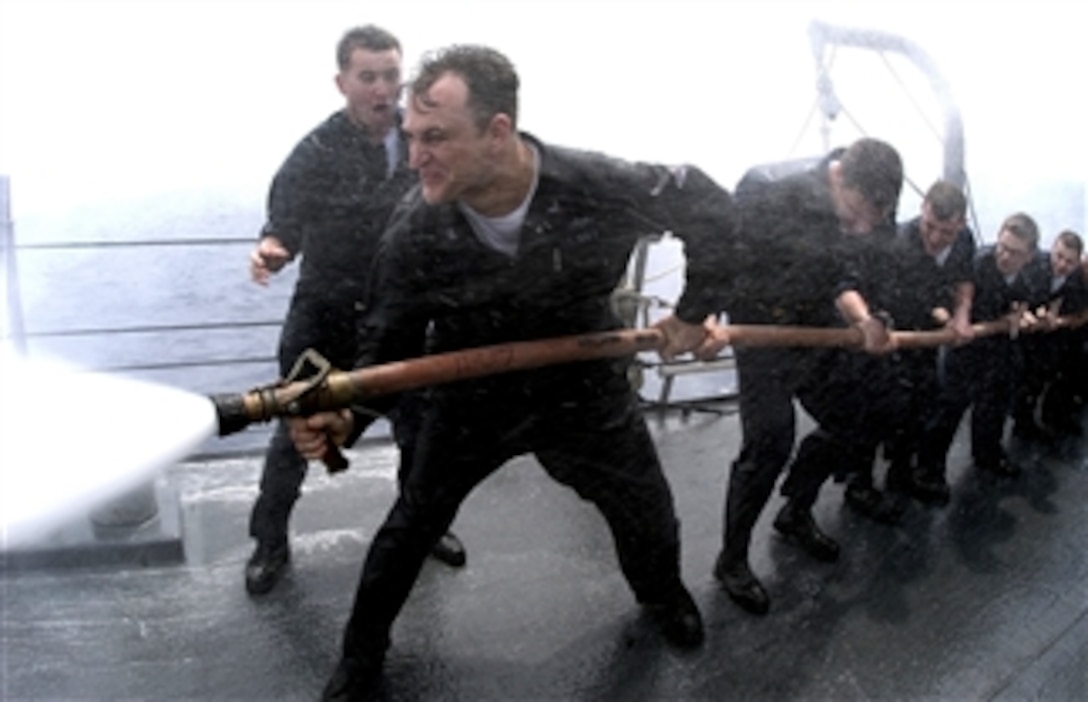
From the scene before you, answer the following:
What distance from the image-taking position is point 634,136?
114ft

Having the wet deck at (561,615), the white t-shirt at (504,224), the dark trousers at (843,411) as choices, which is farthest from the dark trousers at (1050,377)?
the white t-shirt at (504,224)

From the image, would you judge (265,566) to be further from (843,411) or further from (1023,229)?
(1023,229)

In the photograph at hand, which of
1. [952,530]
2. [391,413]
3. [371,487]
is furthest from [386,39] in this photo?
[952,530]

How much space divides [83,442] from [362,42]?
1.40m

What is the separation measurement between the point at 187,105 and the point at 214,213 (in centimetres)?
1105

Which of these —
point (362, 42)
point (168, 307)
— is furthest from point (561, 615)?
point (168, 307)

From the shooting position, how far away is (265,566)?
312 cm

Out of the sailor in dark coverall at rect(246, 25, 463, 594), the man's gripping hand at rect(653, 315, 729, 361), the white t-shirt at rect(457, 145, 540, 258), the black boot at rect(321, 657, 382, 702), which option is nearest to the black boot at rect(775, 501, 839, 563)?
the man's gripping hand at rect(653, 315, 729, 361)

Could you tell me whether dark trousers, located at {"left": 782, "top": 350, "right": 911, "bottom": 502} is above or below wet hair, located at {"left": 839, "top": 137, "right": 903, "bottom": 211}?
below

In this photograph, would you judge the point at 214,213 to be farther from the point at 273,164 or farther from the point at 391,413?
the point at 391,413

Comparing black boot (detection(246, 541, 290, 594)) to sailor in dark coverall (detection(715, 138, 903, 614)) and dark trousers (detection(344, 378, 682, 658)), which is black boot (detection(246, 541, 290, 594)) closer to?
dark trousers (detection(344, 378, 682, 658))

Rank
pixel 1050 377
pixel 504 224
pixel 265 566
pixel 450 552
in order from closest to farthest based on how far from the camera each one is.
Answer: pixel 504 224, pixel 265 566, pixel 450 552, pixel 1050 377

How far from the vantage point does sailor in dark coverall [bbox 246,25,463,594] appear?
2812 mm

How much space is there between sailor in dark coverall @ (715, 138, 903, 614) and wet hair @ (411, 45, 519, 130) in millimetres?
1147
